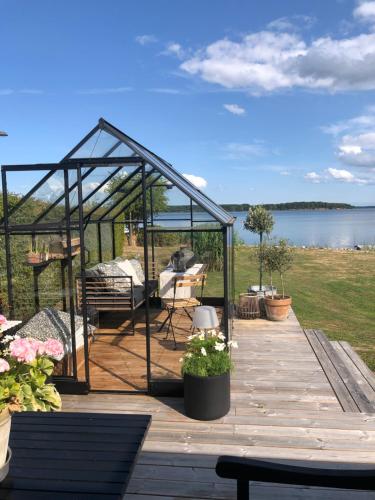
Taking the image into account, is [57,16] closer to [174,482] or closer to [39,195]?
[39,195]

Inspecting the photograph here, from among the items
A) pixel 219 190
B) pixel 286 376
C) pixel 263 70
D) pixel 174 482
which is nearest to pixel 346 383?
pixel 286 376

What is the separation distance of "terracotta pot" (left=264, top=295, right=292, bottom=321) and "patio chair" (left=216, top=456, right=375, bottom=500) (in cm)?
607

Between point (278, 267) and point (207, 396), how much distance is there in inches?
164

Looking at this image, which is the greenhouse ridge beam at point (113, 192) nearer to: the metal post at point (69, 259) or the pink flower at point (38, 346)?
the metal post at point (69, 259)

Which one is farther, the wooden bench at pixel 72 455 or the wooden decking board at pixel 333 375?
the wooden decking board at pixel 333 375

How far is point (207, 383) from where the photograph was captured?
3.68 meters

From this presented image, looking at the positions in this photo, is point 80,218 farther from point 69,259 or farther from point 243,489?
point 243,489

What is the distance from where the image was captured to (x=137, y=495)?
2674 millimetres

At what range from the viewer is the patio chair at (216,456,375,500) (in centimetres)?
99

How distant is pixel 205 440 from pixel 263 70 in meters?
9.76

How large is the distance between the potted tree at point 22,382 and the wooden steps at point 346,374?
3.21 m

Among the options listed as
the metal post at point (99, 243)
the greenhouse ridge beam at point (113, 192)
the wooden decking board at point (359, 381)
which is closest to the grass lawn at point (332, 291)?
the wooden decking board at point (359, 381)

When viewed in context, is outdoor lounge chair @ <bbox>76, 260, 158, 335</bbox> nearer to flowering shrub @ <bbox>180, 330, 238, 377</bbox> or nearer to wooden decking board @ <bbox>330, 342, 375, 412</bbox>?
flowering shrub @ <bbox>180, 330, 238, 377</bbox>

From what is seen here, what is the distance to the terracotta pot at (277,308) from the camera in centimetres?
701
